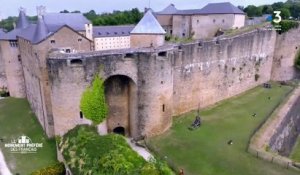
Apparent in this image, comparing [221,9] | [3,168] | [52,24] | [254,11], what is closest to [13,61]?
[52,24]

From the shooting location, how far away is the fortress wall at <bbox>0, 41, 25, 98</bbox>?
106ft

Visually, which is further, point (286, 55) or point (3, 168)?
point (286, 55)

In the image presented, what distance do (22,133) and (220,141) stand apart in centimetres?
1582

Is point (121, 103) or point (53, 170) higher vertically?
point (121, 103)

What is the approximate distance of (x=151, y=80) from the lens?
21234 mm

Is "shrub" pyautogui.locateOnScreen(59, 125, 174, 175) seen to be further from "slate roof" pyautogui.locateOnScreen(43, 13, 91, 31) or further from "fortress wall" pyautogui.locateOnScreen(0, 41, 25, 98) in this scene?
"slate roof" pyautogui.locateOnScreen(43, 13, 91, 31)

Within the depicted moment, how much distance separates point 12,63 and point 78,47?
477 inches

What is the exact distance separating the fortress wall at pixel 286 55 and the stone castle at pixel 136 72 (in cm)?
376

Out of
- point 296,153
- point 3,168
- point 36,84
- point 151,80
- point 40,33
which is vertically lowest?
point 296,153

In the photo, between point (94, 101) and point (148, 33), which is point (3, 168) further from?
point (148, 33)

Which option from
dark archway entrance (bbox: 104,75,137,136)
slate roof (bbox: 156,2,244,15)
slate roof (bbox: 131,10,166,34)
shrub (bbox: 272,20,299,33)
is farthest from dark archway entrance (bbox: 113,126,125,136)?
slate roof (bbox: 156,2,244,15)

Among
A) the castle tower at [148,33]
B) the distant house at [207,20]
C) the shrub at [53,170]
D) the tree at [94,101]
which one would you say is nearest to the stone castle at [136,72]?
the castle tower at [148,33]

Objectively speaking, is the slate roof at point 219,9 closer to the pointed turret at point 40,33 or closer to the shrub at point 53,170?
the pointed turret at point 40,33

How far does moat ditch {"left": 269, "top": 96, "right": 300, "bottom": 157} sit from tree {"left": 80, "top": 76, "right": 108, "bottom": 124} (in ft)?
38.4
